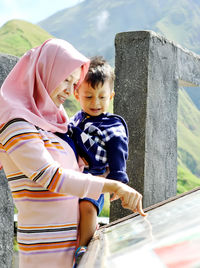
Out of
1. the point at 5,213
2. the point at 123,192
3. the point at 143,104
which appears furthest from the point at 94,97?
the point at 5,213

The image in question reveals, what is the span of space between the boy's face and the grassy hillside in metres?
29.8

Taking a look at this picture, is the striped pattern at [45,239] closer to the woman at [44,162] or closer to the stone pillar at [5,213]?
the woman at [44,162]

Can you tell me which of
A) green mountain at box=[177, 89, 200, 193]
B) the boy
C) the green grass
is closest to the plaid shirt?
the boy

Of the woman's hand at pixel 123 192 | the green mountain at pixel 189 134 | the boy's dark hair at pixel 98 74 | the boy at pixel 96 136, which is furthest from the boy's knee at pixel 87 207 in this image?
the green mountain at pixel 189 134

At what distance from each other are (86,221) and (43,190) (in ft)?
0.82

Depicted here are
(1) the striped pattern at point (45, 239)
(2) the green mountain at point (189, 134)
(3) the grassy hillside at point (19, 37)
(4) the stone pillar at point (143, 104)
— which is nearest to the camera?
(1) the striped pattern at point (45, 239)

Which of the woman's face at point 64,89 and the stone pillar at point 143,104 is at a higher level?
the woman's face at point 64,89

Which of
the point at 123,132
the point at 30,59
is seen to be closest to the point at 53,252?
the point at 123,132

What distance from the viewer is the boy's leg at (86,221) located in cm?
181

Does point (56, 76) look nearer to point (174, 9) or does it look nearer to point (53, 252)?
point (53, 252)

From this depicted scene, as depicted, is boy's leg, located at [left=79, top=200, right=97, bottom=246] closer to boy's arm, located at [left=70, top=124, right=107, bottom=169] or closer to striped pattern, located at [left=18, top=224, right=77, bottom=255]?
striped pattern, located at [left=18, top=224, right=77, bottom=255]

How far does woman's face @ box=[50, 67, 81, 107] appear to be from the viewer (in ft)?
6.19

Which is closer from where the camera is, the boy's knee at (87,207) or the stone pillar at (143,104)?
the boy's knee at (87,207)

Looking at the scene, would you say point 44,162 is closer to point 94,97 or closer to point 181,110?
point 94,97
